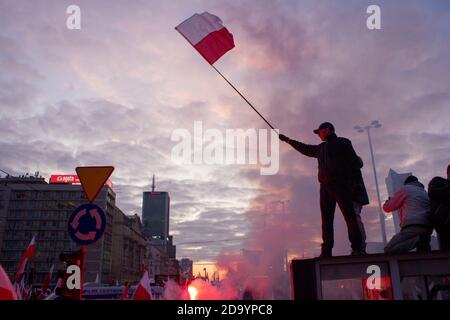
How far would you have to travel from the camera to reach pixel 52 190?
10031cm

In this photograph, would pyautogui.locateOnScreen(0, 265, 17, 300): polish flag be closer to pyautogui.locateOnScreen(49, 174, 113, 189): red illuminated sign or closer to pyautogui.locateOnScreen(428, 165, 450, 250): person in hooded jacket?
pyautogui.locateOnScreen(428, 165, 450, 250): person in hooded jacket

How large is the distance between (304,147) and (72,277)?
4.69m

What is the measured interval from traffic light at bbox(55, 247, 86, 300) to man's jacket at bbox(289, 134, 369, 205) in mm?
4456

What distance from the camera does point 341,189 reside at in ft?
20.8

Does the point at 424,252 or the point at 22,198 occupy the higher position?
the point at 22,198

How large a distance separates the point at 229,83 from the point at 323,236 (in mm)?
3439

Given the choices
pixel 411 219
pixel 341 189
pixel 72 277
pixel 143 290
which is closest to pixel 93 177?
pixel 72 277

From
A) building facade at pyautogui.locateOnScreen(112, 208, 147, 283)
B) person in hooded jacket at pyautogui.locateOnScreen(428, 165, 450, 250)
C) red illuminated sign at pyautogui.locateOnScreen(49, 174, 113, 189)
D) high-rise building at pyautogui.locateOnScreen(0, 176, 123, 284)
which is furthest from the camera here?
building facade at pyautogui.locateOnScreen(112, 208, 147, 283)

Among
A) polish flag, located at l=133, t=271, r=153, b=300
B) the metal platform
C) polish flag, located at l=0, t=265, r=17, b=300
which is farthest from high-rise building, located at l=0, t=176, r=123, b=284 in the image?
polish flag, located at l=0, t=265, r=17, b=300

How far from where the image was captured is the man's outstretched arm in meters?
7.07

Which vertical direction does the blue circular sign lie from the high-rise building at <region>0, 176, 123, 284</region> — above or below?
below

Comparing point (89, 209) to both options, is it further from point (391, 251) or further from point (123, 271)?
point (123, 271)

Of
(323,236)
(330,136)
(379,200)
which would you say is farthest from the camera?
(379,200)
